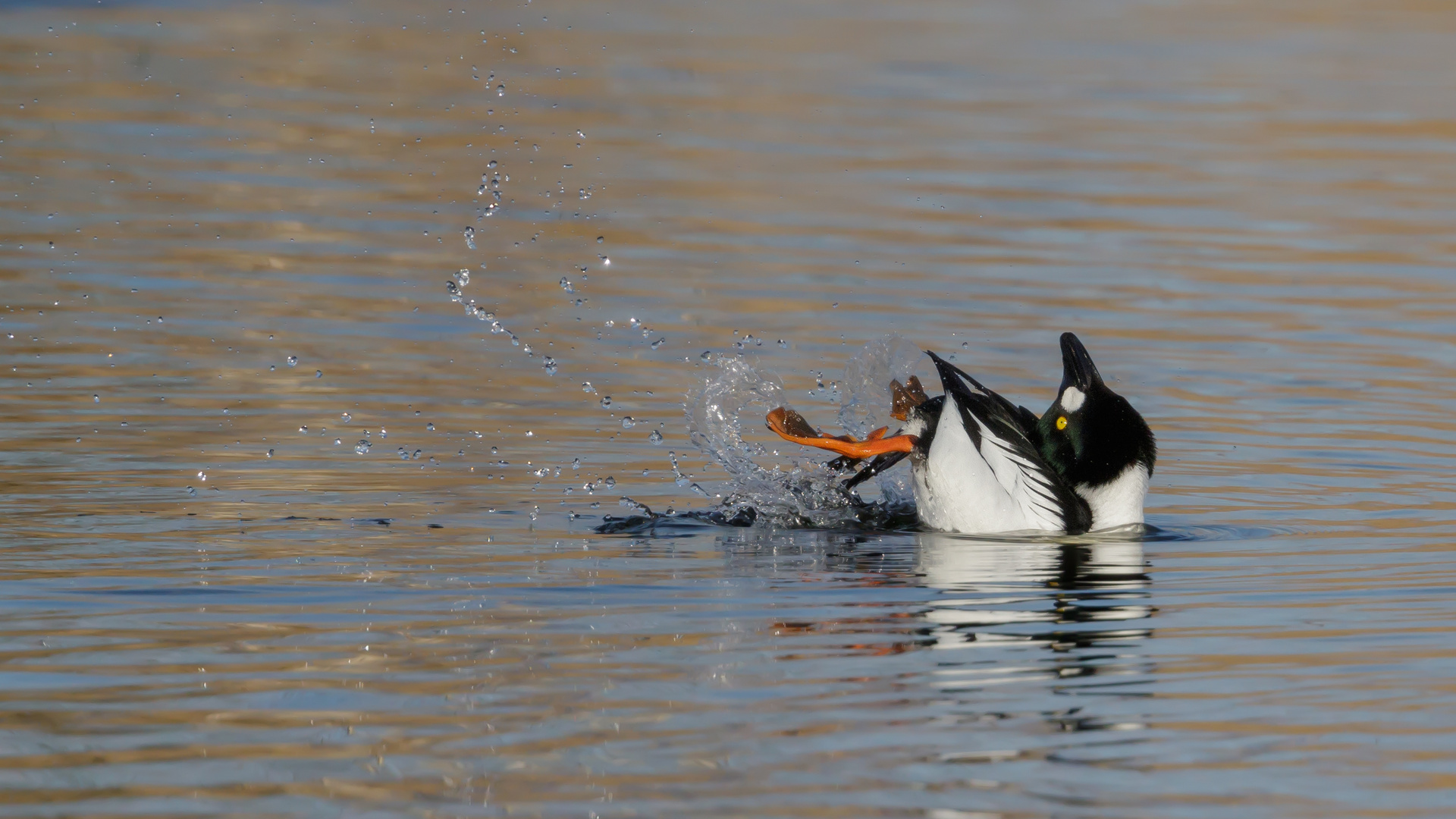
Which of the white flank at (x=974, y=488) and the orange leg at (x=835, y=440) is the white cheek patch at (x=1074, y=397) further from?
the orange leg at (x=835, y=440)

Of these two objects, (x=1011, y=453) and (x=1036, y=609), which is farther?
(x=1011, y=453)

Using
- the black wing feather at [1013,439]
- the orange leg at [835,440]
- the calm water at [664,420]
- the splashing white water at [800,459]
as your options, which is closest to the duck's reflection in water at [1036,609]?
the calm water at [664,420]

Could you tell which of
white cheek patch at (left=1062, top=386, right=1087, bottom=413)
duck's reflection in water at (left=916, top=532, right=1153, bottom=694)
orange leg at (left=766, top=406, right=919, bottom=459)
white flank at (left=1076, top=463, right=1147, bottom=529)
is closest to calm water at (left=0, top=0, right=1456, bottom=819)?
duck's reflection in water at (left=916, top=532, right=1153, bottom=694)

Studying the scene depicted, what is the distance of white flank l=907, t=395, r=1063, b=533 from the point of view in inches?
332

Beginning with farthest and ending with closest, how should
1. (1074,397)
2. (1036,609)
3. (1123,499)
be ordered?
(1074,397) → (1123,499) → (1036,609)

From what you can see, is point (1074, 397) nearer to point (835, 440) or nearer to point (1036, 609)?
point (835, 440)

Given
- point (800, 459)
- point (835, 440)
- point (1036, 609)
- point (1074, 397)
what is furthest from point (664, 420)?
point (1036, 609)

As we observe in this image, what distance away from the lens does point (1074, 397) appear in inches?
352

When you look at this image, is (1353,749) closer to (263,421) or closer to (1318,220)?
(263,421)

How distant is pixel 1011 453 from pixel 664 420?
250 centimetres

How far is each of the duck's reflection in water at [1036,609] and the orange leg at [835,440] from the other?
0.42 m

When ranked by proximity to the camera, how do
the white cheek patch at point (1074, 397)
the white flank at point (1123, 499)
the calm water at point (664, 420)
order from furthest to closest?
1. the white cheek patch at point (1074, 397)
2. the white flank at point (1123, 499)
3. the calm water at point (664, 420)

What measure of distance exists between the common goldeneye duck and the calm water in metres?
0.23

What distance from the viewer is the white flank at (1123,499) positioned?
8.71 m
